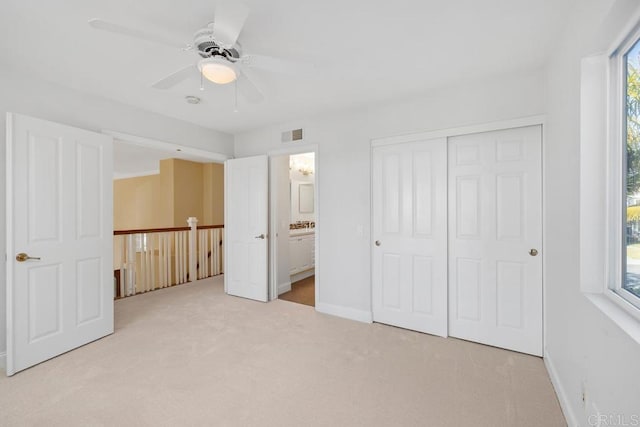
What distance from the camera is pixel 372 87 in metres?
2.86

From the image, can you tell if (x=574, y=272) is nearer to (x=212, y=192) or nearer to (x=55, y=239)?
(x=55, y=239)

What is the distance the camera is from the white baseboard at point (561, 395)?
65.6 inches

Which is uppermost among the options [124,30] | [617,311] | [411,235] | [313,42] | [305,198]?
[313,42]

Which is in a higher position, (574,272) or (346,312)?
(574,272)

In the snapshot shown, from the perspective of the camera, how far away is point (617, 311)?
1.27 meters

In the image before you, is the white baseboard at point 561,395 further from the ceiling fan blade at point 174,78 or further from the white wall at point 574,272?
the ceiling fan blade at point 174,78

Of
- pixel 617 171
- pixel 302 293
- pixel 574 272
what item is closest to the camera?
pixel 617 171

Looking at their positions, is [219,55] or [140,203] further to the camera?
[140,203]

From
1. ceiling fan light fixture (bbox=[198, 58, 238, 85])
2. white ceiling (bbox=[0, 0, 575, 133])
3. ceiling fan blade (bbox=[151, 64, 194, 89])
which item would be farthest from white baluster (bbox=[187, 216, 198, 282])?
ceiling fan light fixture (bbox=[198, 58, 238, 85])

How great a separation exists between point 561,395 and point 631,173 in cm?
146

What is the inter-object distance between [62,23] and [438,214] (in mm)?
3251

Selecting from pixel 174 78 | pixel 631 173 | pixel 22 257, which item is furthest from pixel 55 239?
pixel 631 173

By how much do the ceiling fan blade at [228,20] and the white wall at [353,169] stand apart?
6.38 feet

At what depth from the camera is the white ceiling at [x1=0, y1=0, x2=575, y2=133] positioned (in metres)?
1.74
